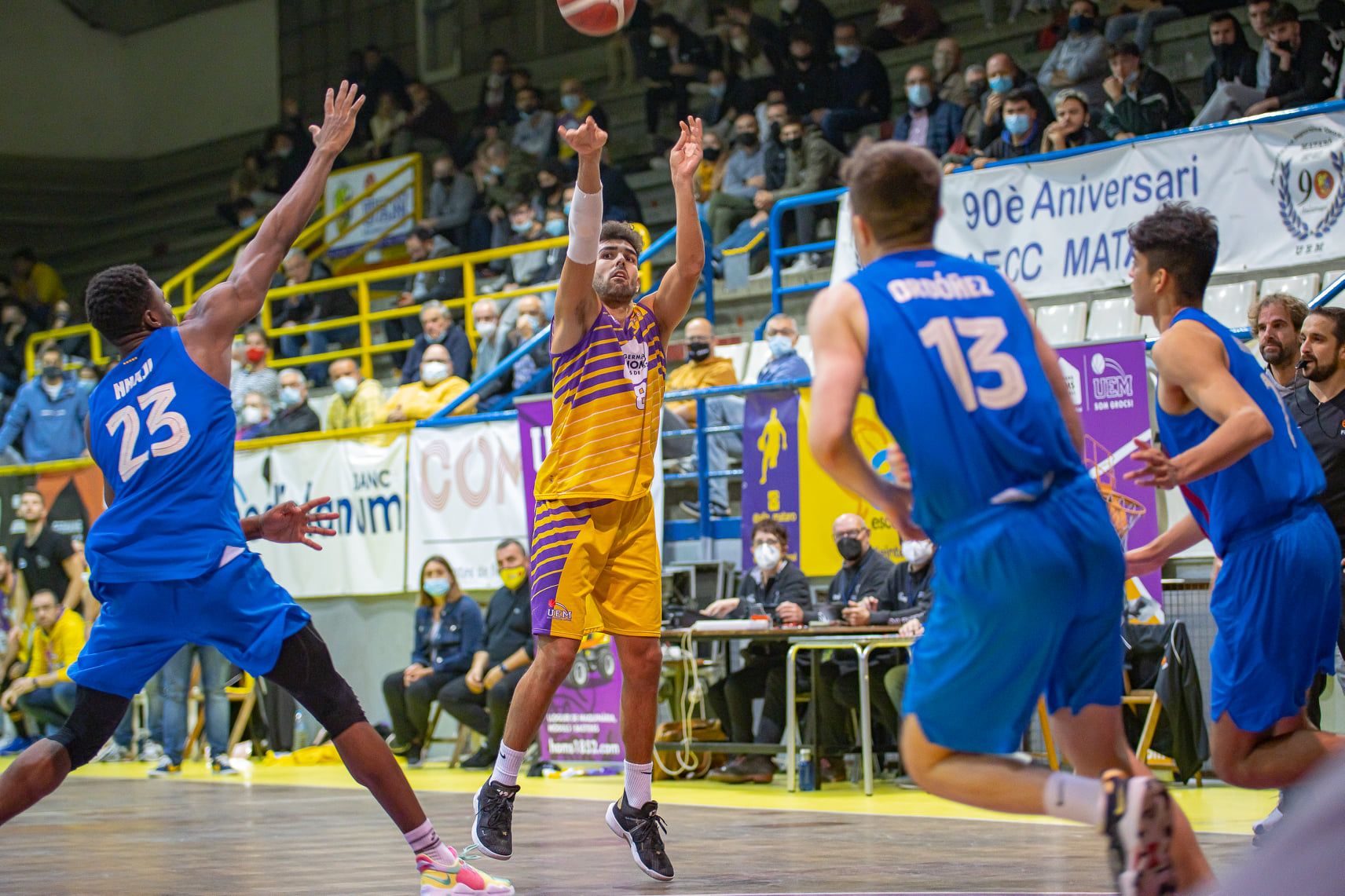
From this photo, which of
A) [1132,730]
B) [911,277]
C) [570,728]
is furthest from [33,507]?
[911,277]

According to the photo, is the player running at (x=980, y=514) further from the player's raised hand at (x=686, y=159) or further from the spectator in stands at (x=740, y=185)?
the spectator in stands at (x=740, y=185)

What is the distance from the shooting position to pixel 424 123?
68.2 feet

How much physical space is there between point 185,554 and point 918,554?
5850 mm

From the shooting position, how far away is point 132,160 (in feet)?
85.6

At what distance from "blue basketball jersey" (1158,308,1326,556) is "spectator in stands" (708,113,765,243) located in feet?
36.7

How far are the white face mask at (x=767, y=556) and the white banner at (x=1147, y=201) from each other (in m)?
2.51

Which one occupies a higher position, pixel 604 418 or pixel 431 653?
pixel 604 418

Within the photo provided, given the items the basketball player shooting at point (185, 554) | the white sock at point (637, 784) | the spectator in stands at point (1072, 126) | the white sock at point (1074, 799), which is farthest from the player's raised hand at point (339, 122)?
the spectator in stands at point (1072, 126)

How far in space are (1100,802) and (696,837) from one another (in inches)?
168

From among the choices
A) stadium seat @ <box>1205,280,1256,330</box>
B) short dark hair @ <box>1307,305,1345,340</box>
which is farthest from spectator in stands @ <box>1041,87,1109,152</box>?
short dark hair @ <box>1307,305,1345,340</box>

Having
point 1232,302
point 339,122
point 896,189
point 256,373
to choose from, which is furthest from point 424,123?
point 896,189

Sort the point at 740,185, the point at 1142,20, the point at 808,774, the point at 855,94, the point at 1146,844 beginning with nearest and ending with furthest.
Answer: the point at 1146,844, the point at 808,774, the point at 1142,20, the point at 855,94, the point at 740,185

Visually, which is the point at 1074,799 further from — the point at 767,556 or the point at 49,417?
the point at 49,417

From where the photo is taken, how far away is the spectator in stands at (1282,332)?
6.61m
